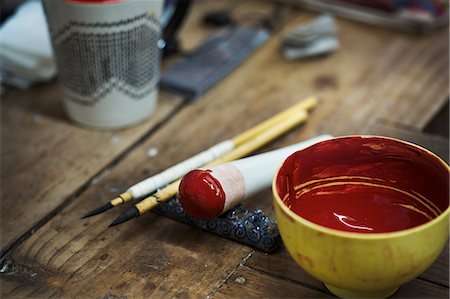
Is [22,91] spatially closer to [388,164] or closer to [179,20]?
[179,20]

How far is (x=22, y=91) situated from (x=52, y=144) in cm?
15

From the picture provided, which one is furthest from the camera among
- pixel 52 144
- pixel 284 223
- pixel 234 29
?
pixel 234 29

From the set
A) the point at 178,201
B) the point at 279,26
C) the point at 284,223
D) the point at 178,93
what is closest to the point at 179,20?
the point at 178,93

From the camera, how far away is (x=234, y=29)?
1051 millimetres

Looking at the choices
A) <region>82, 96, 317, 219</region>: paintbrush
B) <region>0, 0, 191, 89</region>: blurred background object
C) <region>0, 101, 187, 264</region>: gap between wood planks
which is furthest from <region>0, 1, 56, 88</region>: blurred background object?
<region>82, 96, 317, 219</region>: paintbrush

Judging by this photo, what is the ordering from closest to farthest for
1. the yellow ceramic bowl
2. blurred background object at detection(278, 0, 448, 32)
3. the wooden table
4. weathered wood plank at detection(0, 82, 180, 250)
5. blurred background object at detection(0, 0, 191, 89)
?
1. the yellow ceramic bowl
2. the wooden table
3. weathered wood plank at detection(0, 82, 180, 250)
4. blurred background object at detection(0, 0, 191, 89)
5. blurred background object at detection(278, 0, 448, 32)

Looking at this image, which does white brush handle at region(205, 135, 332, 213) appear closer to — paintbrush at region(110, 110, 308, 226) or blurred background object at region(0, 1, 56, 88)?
paintbrush at region(110, 110, 308, 226)

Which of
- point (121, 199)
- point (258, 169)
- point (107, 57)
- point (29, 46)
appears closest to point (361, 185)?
point (258, 169)

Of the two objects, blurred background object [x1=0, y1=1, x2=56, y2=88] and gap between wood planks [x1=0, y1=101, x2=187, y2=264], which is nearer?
gap between wood planks [x1=0, y1=101, x2=187, y2=264]

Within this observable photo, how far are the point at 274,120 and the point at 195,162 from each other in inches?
5.0

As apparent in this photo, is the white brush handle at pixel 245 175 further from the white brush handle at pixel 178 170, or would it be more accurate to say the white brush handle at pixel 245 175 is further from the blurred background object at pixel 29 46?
the blurred background object at pixel 29 46

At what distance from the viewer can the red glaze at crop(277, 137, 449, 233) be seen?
0.60 meters

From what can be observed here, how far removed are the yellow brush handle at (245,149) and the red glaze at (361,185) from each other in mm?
119

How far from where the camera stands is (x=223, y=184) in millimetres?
634
